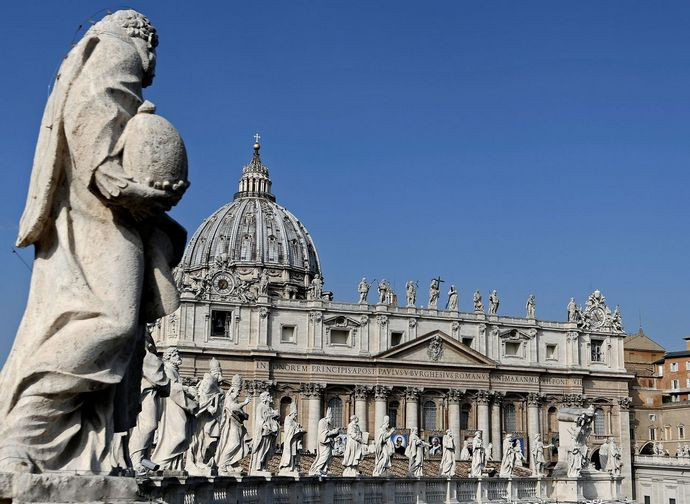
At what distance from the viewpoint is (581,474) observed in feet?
97.4

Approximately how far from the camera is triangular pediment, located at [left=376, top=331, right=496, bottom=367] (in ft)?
212

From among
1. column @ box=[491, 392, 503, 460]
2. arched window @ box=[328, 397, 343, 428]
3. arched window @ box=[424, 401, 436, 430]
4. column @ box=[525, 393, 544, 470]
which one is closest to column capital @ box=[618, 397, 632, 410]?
column @ box=[525, 393, 544, 470]

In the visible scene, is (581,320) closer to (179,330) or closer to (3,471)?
(179,330)

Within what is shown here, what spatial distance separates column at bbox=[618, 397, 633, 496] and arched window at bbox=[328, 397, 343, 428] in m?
20.1

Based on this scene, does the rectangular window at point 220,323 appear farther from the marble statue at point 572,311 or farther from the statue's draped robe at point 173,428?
the statue's draped robe at point 173,428

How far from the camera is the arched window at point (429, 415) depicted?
6556cm

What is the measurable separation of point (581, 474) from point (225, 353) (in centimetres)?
3304

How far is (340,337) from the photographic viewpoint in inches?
2510

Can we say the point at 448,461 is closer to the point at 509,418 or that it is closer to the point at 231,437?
the point at 231,437

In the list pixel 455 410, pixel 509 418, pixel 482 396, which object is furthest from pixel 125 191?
pixel 509 418

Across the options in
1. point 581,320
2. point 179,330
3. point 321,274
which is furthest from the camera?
point 321,274

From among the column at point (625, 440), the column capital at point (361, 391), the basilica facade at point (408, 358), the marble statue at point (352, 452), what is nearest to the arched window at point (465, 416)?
the basilica facade at point (408, 358)

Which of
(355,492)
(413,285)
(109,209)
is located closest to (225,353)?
(413,285)

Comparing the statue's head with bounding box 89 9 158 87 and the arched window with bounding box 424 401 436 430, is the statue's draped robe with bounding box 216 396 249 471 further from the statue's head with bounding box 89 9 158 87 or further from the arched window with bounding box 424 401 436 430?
the arched window with bounding box 424 401 436 430
